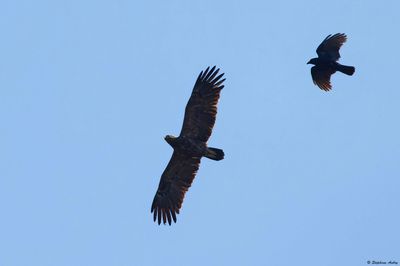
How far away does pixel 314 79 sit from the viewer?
77.2ft

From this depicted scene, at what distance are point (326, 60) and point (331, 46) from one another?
2.09 feet

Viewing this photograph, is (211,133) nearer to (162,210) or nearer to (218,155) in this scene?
(218,155)

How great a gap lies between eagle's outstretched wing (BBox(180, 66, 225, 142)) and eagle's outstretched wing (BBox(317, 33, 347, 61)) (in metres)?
4.25

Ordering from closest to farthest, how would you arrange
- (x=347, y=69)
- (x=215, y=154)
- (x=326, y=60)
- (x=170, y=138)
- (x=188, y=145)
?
(x=215, y=154) < (x=188, y=145) < (x=170, y=138) < (x=347, y=69) < (x=326, y=60)

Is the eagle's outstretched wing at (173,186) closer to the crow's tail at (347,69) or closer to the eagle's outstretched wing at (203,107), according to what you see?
the eagle's outstretched wing at (203,107)

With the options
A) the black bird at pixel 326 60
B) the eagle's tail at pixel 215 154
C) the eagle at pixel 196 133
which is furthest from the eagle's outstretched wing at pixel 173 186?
the black bird at pixel 326 60

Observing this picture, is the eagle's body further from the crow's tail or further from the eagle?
the crow's tail

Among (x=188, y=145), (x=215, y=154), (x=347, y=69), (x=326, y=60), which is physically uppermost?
(x=326, y=60)

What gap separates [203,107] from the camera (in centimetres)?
2108

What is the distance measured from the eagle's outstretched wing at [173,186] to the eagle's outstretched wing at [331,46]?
228 inches

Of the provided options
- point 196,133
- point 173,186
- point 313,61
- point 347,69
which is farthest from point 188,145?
point 347,69

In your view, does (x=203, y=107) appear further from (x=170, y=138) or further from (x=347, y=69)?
(x=347, y=69)

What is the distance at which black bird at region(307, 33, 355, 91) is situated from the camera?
2323 centimetres

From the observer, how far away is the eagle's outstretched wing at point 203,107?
69.2 feet
